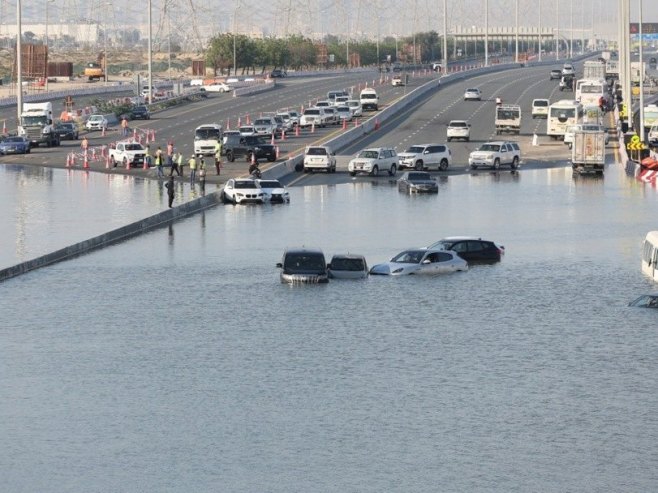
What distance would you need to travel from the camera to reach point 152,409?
113 feet

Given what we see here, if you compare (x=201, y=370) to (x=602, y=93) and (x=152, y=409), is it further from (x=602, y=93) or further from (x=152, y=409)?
(x=602, y=93)

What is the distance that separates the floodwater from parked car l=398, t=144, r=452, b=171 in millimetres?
25699

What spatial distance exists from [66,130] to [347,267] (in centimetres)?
6281

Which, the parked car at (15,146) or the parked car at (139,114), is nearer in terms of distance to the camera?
the parked car at (15,146)

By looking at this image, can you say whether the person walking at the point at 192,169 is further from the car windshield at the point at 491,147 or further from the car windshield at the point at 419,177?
the car windshield at the point at 491,147

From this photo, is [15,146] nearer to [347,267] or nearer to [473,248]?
[473,248]

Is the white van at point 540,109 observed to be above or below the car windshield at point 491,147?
above

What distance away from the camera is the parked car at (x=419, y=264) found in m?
53.2

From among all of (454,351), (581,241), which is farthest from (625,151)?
(454,351)

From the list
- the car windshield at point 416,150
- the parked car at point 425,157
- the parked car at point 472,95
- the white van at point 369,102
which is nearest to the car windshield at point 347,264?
the parked car at point 425,157

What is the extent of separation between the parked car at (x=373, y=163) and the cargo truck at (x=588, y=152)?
1005 centimetres

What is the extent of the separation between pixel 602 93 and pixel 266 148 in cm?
4245

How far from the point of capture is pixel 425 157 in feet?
297

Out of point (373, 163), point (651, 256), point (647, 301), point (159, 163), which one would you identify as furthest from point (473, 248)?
point (373, 163)
